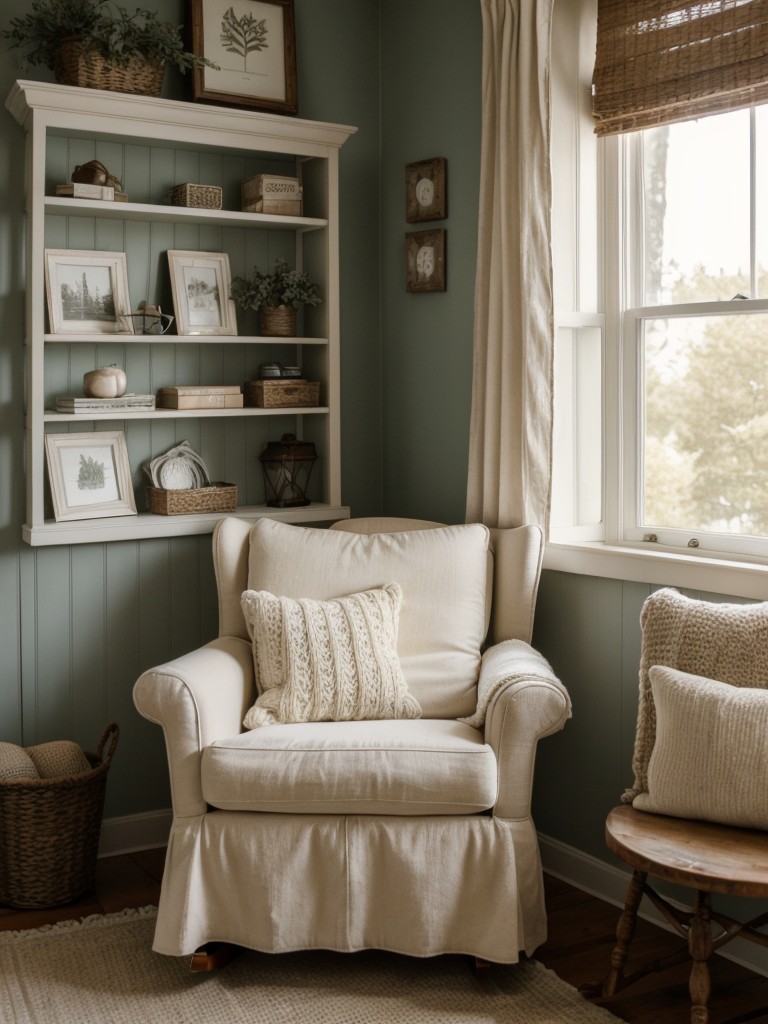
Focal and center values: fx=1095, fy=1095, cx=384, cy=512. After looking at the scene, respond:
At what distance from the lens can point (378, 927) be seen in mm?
2463

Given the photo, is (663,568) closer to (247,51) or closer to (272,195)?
(272,195)

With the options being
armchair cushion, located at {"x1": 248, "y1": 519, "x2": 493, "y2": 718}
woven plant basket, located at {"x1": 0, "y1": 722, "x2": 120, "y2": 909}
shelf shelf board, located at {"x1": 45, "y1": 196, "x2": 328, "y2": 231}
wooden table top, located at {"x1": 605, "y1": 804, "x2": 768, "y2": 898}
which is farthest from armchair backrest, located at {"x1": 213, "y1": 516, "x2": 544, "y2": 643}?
shelf shelf board, located at {"x1": 45, "y1": 196, "x2": 328, "y2": 231}

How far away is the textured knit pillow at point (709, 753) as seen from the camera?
82.6 inches

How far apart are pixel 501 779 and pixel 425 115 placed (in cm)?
217

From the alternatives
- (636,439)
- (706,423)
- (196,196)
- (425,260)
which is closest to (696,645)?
(706,423)

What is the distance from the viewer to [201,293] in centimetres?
336

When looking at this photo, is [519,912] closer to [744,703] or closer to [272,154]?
[744,703]

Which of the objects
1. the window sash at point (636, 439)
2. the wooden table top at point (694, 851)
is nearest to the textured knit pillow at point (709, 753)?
the wooden table top at point (694, 851)

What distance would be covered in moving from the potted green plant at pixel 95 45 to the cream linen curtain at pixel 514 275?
898 millimetres

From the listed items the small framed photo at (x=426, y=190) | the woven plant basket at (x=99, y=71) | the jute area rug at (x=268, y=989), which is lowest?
the jute area rug at (x=268, y=989)

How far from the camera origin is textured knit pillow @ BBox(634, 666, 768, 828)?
2.10m

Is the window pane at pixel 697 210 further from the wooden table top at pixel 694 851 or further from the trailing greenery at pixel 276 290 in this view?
the wooden table top at pixel 694 851

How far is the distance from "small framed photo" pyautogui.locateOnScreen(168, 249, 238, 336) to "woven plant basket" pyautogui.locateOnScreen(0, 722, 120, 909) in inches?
52.4

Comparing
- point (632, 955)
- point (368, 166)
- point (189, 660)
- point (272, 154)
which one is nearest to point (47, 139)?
point (272, 154)
